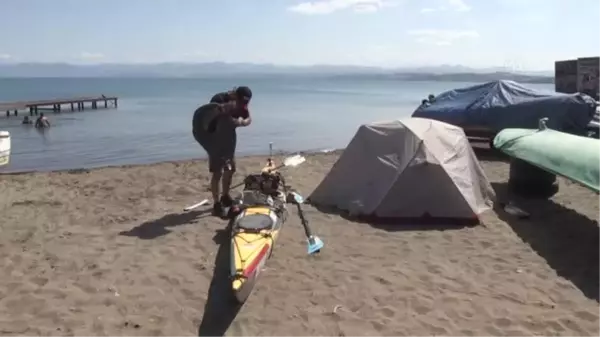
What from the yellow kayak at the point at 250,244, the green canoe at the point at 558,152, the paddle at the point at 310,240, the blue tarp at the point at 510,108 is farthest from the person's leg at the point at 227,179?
the blue tarp at the point at 510,108

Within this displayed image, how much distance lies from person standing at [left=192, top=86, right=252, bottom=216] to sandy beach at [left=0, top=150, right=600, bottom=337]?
0.96m

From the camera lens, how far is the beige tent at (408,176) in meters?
8.34

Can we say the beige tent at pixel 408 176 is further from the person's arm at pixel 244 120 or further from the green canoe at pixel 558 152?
the person's arm at pixel 244 120

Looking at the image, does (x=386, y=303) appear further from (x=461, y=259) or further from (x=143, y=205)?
(x=143, y=205)

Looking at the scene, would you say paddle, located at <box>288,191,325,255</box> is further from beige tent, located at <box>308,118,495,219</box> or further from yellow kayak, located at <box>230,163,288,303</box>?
beige tent, located at <box>308,118,495,219</box>

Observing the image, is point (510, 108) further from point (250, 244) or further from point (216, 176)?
point (250, 244)

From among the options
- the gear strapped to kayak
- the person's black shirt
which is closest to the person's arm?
the person's black shirt

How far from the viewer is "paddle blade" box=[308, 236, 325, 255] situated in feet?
23.5

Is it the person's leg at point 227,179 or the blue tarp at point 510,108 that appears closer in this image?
the person's leg at point 227,179

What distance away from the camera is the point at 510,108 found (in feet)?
48.0

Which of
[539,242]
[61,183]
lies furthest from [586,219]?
[61,183]

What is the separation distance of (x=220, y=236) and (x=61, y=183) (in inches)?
236

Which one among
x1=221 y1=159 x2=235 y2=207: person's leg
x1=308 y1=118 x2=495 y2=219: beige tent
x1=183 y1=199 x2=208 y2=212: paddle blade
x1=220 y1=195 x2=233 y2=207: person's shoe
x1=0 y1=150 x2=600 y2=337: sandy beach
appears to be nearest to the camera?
x1=0 y1=150 x2=600 y2=337: sandy beach

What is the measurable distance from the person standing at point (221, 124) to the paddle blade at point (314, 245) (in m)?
2.09
